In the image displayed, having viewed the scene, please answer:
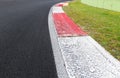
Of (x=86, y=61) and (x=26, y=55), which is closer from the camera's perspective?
(x=86, y=61)

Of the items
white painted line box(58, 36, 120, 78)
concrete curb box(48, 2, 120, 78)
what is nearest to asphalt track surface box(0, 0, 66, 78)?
concrete curb box(48, 2, 120, 78)

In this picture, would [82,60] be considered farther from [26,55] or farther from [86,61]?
[26,55]

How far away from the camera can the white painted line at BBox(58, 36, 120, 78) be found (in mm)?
3942

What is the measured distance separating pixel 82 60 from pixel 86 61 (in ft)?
0.32

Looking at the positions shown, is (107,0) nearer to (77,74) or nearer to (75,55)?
(75,55)

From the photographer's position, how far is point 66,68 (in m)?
4.16

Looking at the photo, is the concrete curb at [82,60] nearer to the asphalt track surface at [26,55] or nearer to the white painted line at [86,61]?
the white painted line at [86,61]

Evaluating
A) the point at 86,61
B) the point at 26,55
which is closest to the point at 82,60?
the point at 86,61

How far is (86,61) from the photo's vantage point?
4.64 metres

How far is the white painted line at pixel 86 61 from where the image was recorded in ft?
12.9

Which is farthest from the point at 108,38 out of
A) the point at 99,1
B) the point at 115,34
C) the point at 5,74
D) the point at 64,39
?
the point at 99,1

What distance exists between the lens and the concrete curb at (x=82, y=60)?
394 cm

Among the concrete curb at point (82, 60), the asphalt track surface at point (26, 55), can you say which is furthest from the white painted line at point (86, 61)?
the asphalt track surface at point (26, 55)

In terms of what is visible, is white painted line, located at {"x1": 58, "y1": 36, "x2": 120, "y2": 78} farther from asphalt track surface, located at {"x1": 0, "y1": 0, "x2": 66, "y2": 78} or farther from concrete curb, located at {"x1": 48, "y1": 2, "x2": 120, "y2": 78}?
asphalt track surface, located at {"x1": 0, "y1": 0, "x2": 66, "y2": 78}
